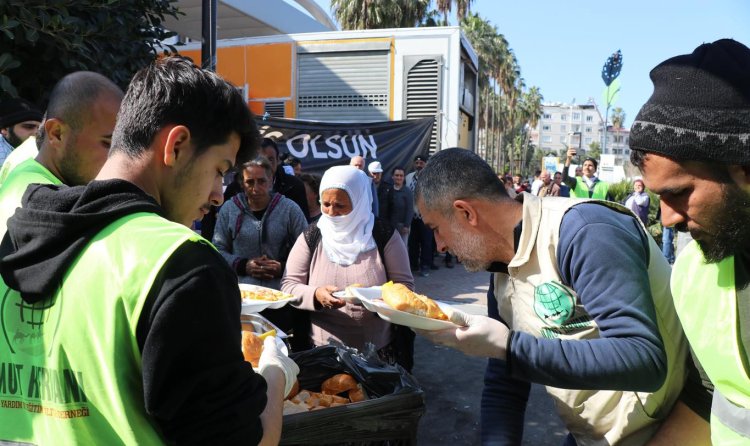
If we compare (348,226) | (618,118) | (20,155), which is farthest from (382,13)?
(618,118)

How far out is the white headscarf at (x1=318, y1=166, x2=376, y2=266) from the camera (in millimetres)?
3441

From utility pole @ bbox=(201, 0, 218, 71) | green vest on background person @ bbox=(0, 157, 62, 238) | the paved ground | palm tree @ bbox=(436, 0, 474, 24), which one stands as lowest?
the paved ground

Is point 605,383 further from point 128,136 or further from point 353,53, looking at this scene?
point 353,53

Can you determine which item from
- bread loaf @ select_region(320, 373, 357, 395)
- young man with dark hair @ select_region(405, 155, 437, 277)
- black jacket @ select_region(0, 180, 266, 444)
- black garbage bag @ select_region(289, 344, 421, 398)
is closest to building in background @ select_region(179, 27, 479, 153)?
young man with dark hair @ select_region(405, 155, 437, 277)

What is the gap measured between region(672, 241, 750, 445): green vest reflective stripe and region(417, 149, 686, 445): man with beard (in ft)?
0.54

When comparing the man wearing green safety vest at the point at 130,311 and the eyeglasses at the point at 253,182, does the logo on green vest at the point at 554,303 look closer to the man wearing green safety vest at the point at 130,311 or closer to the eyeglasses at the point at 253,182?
the man wearing green safety vest at the point at 130,311

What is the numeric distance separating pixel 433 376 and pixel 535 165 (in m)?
86.6

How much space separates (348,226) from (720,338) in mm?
2458

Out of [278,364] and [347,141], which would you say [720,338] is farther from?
[347,141]

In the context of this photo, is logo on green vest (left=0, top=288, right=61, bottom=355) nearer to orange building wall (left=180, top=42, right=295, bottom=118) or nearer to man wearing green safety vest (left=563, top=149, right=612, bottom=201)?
man wearing green safety vest (left=563, top=149, right=612, bottom=201)

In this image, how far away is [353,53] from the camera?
14.1 m

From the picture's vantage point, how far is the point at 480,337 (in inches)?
63.2

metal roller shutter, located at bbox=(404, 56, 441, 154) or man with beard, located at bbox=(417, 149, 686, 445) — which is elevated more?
metal roller shutter, located at bbox=(404, 56, 441, 154)

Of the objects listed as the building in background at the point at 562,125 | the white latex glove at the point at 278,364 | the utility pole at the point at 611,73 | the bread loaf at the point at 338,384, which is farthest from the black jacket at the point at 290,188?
the building in background at the point at 562,125
